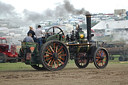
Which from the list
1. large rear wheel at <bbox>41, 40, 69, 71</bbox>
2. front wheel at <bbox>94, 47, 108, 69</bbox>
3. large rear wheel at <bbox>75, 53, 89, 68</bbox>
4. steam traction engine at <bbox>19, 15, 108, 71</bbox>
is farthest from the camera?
large rear wheel at <bbox>75, 53, 89, 68</bbox>

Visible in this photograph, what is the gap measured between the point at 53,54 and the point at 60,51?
0.45 metres

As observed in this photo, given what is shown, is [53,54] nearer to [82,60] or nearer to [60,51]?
[60,51]

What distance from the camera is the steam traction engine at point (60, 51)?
14.9 metres

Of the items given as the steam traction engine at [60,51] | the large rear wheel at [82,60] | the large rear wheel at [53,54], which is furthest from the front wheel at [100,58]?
the large rear wheel at [53,54]

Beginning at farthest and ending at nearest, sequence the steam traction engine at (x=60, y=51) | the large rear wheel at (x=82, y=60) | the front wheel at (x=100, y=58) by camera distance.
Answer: the large rear wheel at (x=82, y=60), the front wheel at (x=100, y=58), the steam traction engine at (x=60, y=51)

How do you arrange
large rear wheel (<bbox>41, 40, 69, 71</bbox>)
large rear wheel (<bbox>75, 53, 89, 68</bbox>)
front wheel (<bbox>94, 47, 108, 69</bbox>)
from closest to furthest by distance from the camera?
large rear wheel (<bbox>41, 40, 69, 71</bbox>) < front wheel (<bbox>94, 47, 108, 69</bbox>) < large rear wheel (<bbox>75, 53, 89, 68</bbox>)

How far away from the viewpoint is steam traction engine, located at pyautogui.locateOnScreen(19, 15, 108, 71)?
14.9 meters

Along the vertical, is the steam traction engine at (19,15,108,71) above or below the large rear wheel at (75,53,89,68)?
above

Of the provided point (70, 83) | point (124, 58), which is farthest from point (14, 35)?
point (70, 83)

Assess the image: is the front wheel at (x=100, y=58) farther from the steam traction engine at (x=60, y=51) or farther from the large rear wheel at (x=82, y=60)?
the large rear wheel at (x=82, y=60)

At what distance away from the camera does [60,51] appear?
15312 millimetres

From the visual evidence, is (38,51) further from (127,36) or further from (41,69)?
(127,36)

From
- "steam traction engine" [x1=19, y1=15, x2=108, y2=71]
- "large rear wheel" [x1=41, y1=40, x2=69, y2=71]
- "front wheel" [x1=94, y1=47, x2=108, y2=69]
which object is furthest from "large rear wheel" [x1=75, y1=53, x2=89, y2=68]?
"large rear wheel" [x1=41, y1=40, x2=69, y2=71]

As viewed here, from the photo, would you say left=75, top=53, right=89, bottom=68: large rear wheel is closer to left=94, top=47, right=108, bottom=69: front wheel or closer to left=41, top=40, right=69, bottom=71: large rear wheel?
left=94, top=47, right=108, bottom=69: front wheel
